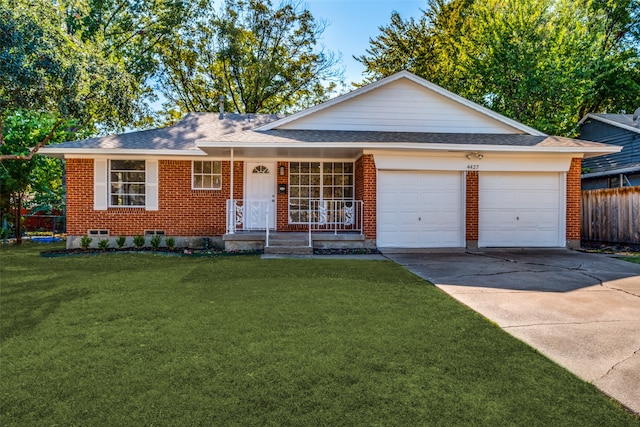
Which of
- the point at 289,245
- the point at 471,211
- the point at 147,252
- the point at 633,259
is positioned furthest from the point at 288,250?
→ the point at 633,259

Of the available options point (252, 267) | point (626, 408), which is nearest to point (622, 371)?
point (626, 408)

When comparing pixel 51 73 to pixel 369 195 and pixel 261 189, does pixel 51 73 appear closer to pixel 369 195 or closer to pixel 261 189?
Result: pixel 261 189

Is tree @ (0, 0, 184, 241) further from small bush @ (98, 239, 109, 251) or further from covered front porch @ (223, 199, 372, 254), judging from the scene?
covered front porch @ (223, 199, 372, 254)

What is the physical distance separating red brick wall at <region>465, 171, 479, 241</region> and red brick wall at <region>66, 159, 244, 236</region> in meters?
7.06

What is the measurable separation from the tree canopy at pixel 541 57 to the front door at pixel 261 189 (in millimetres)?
11708

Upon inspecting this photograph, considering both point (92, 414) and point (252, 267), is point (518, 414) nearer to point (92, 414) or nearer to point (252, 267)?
point (92, 414)

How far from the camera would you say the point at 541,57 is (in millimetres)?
16484

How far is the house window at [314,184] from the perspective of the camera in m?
12.4

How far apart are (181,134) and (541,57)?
1490 centimetres

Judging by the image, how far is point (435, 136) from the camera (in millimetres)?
11383

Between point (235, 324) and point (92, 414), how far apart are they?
1857 millimetres

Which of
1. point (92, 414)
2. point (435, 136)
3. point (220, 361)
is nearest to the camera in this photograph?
point (92, 414)

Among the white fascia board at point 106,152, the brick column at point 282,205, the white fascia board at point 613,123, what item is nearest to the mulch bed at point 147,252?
the brick column at point 282,205

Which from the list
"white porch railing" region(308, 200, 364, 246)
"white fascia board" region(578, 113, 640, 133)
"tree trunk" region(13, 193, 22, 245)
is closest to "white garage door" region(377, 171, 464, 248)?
"white porch railing" region(308, 200, 364, 246)
